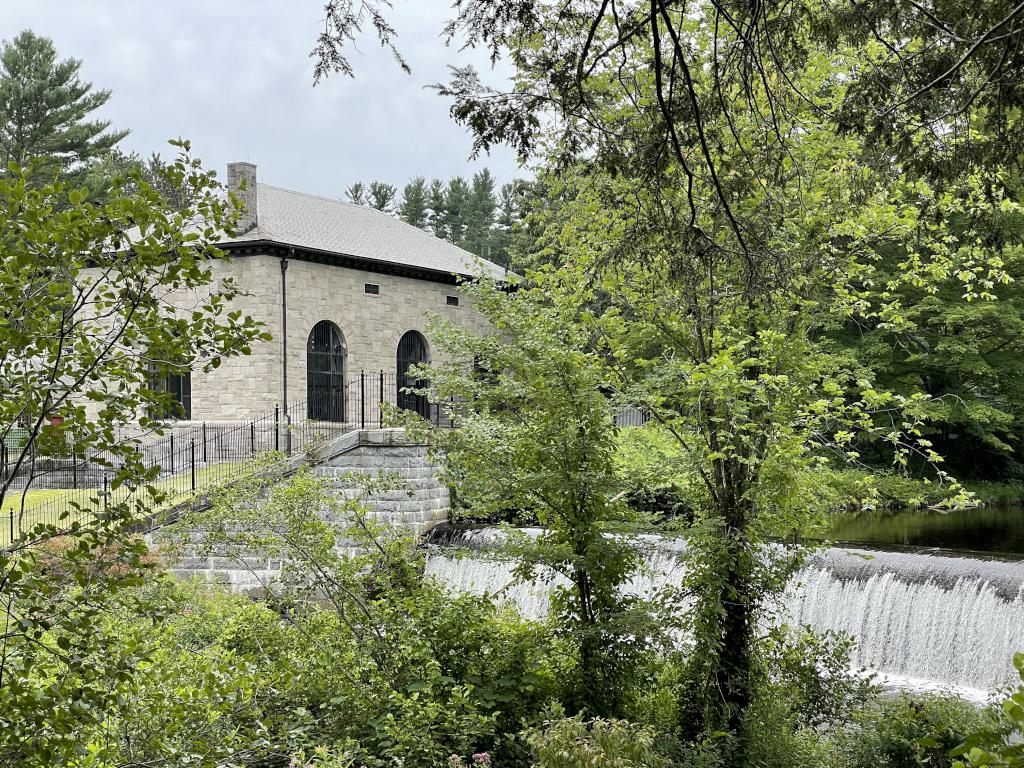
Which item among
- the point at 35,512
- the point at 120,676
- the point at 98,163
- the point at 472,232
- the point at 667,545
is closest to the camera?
the point at 120,676

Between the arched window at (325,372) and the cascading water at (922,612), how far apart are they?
13198 millimetres

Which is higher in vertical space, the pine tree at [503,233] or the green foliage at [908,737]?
the pine tree at [503,233]

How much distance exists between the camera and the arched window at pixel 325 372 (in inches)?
928

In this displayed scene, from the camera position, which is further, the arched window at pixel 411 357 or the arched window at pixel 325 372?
the arched window at pixel 411 357

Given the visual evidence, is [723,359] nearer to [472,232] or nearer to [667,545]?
[667,545]

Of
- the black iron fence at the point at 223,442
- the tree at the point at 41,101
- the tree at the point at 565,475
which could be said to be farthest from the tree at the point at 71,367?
the tree at the point at 41,101

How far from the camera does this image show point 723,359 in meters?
6.23

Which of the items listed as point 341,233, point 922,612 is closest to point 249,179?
point 341,233

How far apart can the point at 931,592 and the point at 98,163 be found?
3316 cm

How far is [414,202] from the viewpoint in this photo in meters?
60.6

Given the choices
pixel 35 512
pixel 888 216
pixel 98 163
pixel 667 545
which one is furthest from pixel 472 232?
pixel 888 216

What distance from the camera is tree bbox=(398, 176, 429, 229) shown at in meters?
60.6

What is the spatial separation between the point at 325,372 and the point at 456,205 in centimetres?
3763

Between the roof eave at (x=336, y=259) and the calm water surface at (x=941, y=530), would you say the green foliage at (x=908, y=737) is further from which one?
the roof eave at (x=336, y=259)
